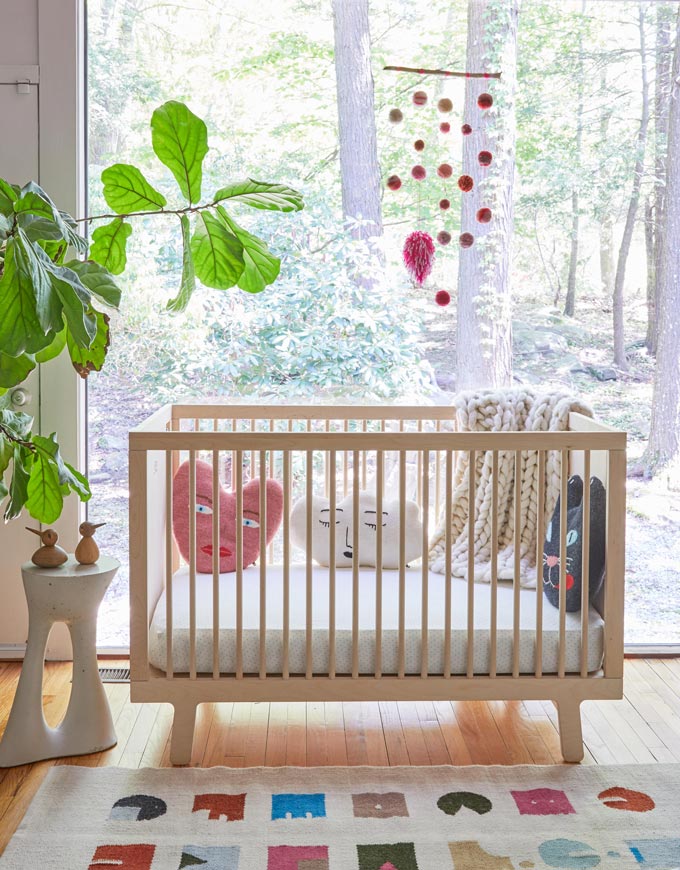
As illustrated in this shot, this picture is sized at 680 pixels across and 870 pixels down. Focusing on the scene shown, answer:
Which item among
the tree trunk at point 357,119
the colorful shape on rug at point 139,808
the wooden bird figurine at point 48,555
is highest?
the tree trunk at point 357,119

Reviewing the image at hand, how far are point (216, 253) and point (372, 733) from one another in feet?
3.97

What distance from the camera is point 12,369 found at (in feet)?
6.30

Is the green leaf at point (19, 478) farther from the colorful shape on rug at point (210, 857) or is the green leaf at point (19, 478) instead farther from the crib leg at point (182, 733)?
the colorful shape on rug at point (210, 857)

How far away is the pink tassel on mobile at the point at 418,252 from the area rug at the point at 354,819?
1465 mm

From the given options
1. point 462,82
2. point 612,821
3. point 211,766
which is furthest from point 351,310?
point 612,821

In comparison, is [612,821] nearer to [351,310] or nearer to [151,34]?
[351,310]

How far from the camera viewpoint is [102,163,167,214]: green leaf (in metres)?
2.17

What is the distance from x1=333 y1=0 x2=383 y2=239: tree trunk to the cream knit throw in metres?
0.67

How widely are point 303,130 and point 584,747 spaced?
6.23 feet

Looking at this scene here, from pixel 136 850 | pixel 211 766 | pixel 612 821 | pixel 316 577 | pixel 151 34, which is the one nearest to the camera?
pixel 136 850

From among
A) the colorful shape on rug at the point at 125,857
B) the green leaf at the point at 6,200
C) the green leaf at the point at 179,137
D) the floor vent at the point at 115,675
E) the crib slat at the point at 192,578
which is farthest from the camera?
the floor vent at the point at 115,675

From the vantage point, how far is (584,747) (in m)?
2.27

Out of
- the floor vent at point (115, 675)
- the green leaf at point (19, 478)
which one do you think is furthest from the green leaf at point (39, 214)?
→ the floor vent at point (115, 675)

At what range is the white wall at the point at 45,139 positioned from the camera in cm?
272
